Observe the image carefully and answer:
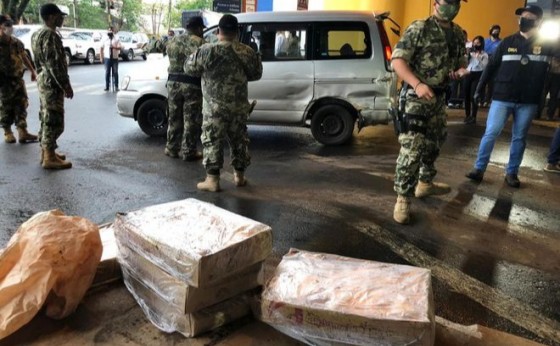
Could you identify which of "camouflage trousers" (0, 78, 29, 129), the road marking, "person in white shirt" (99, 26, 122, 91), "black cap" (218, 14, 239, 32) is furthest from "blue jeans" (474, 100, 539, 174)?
"person in white shirt" (99, 26, 122, 91)

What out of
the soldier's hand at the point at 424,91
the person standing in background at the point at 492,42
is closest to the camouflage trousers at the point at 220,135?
the soldier's hand at the point at 424,91

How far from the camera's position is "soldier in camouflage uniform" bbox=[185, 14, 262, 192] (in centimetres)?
457

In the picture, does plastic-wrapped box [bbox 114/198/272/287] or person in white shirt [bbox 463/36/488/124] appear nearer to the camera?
plastic-wrapped box [bbox 114/198/272/287]

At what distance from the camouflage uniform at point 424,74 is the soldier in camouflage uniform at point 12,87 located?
5469 millimetres

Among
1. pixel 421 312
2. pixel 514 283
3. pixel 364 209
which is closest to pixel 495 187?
pixel 364 209

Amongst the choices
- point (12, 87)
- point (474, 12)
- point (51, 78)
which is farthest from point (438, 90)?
point (474, 12)

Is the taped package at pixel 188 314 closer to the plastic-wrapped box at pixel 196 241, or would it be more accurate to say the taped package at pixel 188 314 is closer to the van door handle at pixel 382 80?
the plastic-wrapped box at pixel 196 241

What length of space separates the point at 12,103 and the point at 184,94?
296cm

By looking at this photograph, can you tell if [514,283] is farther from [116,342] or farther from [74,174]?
[74,174]

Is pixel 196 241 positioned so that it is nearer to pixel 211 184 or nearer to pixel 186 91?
pixel 211 184

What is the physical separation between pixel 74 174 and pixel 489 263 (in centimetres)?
451

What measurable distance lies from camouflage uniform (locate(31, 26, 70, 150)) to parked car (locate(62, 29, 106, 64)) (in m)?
18.7

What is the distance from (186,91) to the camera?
591cm

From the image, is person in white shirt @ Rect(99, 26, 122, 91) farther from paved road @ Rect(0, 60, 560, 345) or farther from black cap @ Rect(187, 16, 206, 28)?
black cap @ Rect(187, 16, 206, 28)
